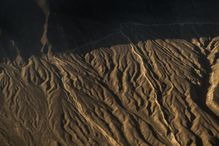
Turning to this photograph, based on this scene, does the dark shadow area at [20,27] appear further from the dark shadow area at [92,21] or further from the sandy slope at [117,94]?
the sandy slope at [117,94]

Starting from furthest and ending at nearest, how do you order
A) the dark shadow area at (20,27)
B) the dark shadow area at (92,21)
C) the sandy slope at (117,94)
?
1. the dark shadow area at (92,21)
2. the dark shadow area at (20,27)
3. the sandy slope at (117,94)

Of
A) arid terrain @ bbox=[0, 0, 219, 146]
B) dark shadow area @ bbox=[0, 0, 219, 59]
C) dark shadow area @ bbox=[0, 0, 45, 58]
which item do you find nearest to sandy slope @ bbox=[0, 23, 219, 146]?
arid terrain @ bbox=[0, 0, 219, 146]

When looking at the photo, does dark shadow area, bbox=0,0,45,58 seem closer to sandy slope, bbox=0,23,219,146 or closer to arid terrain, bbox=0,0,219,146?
arid terrain, bbox=0,0,219,146

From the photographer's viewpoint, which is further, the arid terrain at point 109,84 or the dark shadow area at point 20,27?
the dark shadow area at point 20,27

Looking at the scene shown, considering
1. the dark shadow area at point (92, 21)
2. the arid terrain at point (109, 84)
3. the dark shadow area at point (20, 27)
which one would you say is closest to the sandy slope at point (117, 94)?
the arid terrain at point (109, 84)

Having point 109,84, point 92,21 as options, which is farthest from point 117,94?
point 92,21

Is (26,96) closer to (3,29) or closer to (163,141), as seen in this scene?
(3,29)

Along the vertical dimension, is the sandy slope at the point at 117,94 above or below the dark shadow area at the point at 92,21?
below

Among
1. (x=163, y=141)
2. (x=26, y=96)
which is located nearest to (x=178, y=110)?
(x=163, y=141)
